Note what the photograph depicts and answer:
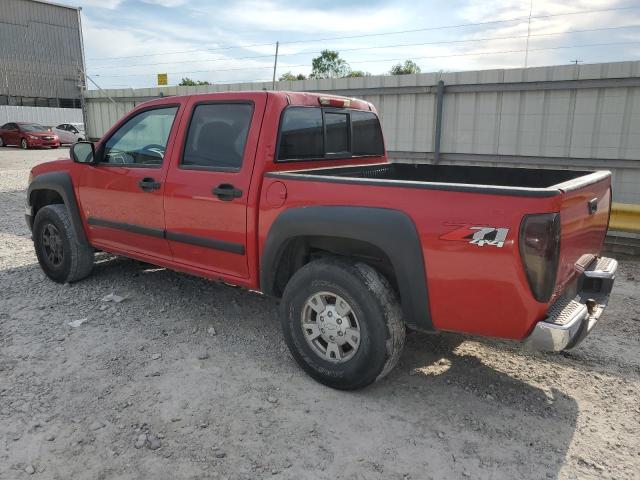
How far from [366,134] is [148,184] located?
77.3 inches

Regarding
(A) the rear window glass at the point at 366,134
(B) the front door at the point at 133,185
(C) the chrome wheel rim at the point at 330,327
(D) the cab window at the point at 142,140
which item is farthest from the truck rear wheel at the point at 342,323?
(D) the cab window at the point at 142,140

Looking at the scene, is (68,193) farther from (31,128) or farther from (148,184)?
(31,128)

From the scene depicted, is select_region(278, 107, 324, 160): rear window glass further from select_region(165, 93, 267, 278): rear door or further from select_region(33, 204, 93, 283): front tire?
select_region(33, 204, 93, 283): front tire

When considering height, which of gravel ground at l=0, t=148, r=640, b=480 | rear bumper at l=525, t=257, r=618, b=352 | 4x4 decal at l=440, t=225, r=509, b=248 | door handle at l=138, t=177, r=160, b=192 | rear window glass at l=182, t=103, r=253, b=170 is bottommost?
gravel ground at l=0, t=148, r=640, b=480

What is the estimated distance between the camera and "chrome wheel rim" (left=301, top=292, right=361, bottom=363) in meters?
3.11

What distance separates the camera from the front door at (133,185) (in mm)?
4109

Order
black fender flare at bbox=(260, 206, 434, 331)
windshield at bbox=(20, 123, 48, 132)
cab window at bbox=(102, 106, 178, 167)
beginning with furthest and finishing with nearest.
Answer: windshield at bbox=(20, 123, 48, 132)
cab window at bbox=(102, 106, 178, 167)
black fender flare at bbox=(260, 206, 434, 331)

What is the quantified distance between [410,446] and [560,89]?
20.5ft

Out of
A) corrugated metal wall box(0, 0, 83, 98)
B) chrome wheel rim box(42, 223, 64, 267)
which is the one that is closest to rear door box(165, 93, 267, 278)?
chrome wheel rim box(42, 223, 64, 267)

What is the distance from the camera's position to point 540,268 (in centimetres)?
248

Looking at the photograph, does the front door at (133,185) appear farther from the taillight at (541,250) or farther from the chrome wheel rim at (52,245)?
the taillight at (541,250)

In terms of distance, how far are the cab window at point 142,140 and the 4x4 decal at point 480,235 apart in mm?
2578

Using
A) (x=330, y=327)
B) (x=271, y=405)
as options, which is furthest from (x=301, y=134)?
(x=271, y=405)

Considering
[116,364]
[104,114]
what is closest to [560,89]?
[116,364]
